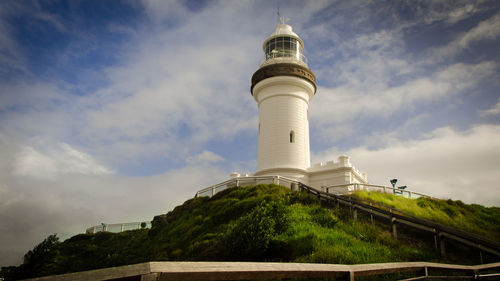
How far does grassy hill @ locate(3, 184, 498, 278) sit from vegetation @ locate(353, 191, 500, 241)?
27 centimetres

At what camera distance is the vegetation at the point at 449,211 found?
17484mm

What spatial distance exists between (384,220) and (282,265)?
10551 millimetres

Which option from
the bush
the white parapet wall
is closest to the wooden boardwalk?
the bush

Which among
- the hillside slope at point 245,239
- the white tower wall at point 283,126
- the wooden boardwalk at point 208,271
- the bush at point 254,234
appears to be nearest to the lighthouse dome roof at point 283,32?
the white tower wall at point 283,126

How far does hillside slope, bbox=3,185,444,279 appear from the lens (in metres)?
10.1

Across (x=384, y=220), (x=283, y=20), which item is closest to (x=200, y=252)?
(x=384, y=220)

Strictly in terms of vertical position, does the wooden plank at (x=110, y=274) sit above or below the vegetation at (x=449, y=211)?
below

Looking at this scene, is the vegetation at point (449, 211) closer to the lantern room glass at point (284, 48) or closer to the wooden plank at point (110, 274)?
the lantern room glass at point (284, 48)

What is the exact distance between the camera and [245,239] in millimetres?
10812

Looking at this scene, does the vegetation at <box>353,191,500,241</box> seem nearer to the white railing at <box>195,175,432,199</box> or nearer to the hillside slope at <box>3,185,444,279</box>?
the white railing at <box>195,175,432,199</box>

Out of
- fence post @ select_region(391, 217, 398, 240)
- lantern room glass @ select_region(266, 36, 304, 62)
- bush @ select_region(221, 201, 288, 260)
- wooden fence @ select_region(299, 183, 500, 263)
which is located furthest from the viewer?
lantern room glass @ select_region(266, 36, 304, 62)

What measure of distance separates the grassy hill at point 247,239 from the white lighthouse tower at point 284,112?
6.10 meters

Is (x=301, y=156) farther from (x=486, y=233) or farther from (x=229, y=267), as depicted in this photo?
(x=229, y=267)

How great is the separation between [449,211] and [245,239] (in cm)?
1451
